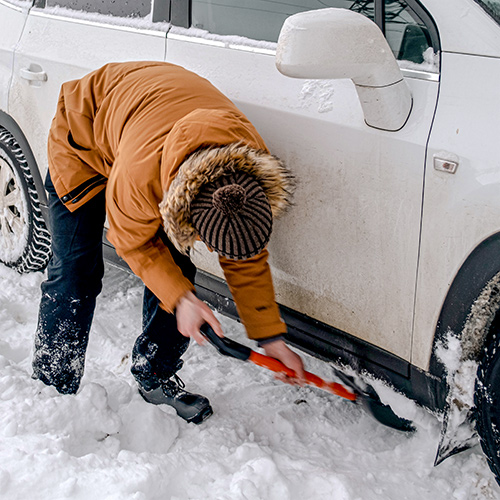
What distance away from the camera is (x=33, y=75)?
2617 millimetres

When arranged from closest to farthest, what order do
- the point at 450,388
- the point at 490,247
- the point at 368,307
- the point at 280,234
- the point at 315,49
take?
the point at 315,49 → the point at 490,247 → the point at 450,388 → the point at 368,307 → the point at 280,234

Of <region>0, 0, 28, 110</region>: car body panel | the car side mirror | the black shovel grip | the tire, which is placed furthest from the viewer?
the tire

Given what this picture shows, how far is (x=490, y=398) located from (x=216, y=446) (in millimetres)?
926

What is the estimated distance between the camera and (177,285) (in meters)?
1.81

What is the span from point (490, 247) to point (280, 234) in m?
0.70

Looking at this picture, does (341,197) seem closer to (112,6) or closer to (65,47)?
(112,6)

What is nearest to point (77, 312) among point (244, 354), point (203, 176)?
point (244, 354)

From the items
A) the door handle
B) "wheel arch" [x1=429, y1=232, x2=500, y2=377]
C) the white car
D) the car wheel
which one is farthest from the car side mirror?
the door handle

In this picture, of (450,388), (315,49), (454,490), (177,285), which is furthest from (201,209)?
(454,490)

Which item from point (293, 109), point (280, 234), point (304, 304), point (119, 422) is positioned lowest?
point (119, 422)

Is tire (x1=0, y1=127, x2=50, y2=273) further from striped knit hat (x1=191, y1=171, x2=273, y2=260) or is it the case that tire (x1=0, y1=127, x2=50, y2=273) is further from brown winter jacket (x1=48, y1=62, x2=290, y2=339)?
striped knit hat (x1=191, y1=171, x2=273, y2=260)

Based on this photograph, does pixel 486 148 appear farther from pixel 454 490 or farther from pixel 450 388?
Result: pixel 454 490

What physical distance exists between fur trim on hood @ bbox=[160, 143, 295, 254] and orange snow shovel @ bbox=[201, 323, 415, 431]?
0.39 metres

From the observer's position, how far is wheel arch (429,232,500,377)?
5.24 feet
